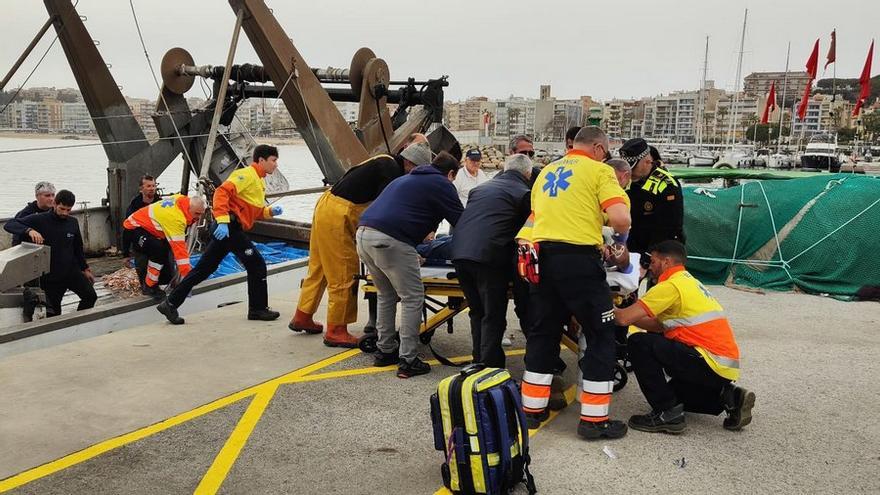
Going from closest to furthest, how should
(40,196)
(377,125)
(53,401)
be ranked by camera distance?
(53,401)
(40,196)
(377,125)

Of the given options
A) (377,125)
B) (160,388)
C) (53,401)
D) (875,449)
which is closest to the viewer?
(875,449)

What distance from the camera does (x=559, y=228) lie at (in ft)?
15.0

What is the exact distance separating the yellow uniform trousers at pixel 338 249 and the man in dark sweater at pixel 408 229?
0.64 m

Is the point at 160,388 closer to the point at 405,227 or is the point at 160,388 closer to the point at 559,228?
the point at 405,227

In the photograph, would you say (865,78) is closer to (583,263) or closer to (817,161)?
(817,161)

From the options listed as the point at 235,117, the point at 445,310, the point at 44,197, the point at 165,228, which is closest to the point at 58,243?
the point at 44,197

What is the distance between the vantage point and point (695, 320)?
15.6ft

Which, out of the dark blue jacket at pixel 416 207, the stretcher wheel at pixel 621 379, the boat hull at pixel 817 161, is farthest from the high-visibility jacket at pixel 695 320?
the boat hull at pixel 817 161

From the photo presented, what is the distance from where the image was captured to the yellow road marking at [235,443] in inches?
157

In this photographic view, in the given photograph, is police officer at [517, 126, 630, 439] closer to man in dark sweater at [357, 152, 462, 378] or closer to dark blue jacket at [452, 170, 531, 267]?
dark blue jacket at [452, 170, 531, 267]

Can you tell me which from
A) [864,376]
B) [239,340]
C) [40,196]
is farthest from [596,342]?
[40,196]

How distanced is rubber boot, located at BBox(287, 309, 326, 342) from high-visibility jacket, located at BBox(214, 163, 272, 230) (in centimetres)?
124

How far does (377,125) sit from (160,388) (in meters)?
10.3

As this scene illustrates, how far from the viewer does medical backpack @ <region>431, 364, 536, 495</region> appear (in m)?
3.74
